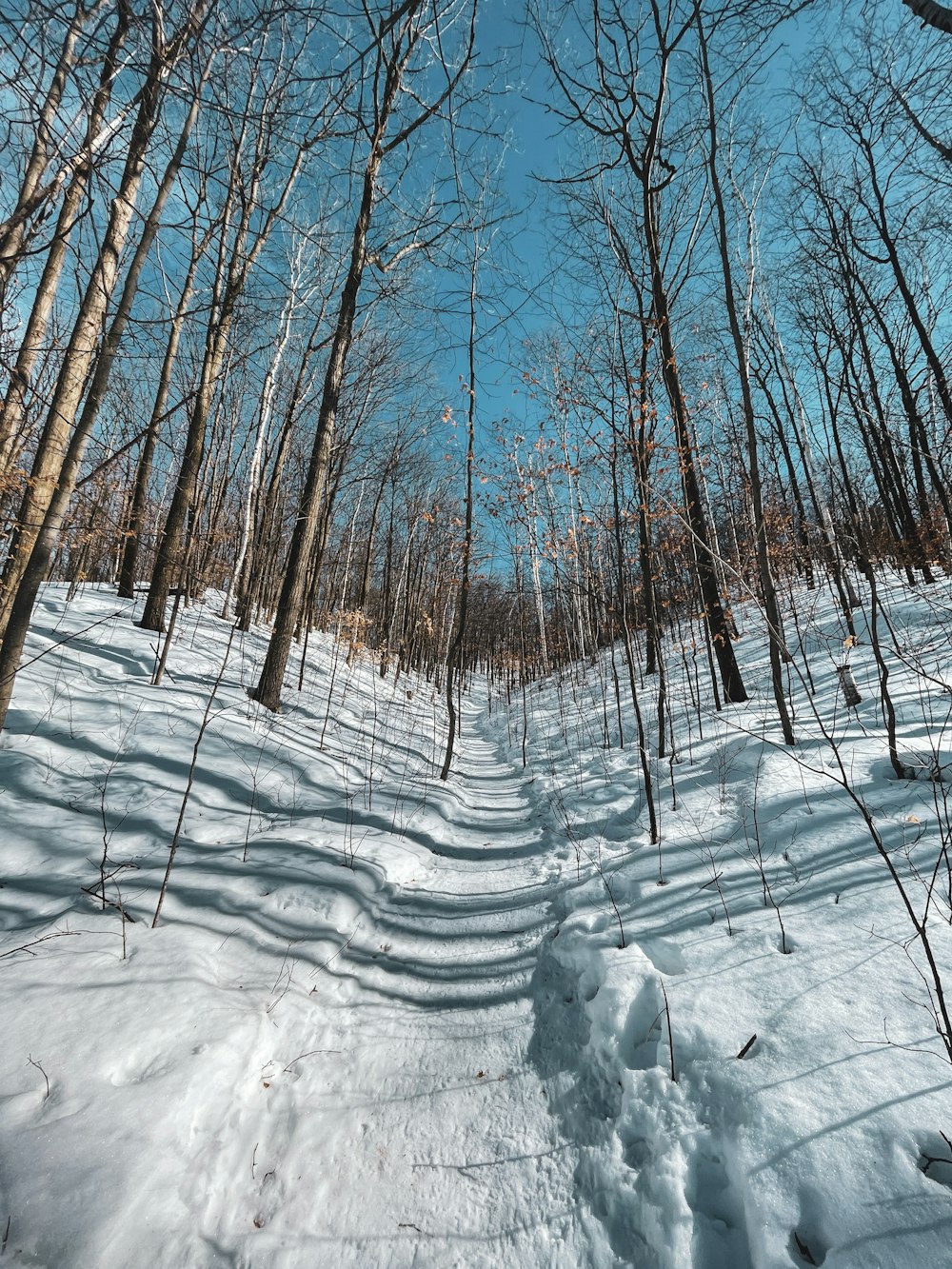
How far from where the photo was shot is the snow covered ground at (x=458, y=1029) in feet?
4.14

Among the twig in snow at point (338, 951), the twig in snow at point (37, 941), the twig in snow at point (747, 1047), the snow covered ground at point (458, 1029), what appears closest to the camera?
the snow covered ground at point (458, 1029)

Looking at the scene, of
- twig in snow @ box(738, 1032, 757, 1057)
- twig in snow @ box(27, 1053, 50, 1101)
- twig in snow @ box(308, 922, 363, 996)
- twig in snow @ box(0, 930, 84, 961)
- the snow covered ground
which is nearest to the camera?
the snow covered ground

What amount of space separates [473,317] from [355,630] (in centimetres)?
594

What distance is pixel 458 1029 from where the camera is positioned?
2.21 metres

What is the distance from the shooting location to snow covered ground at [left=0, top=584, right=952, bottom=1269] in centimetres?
126

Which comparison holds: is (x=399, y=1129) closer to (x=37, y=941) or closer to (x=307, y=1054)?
(x=307, y=1054)

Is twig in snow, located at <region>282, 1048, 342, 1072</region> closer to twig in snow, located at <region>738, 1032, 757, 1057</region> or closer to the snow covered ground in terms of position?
the snow covered ground

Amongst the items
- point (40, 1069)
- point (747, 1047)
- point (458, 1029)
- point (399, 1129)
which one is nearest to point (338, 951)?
point (458, 1029)

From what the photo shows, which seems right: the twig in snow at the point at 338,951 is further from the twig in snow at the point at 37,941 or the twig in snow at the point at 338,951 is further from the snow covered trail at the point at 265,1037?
the twig in snow at the point at 37,941

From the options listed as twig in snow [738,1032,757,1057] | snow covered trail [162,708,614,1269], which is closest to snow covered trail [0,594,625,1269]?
snow covered trail [162,708,614,1269]

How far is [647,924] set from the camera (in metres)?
2.62

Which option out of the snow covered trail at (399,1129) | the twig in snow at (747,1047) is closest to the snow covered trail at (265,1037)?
the snow covered trail at (399,1129)

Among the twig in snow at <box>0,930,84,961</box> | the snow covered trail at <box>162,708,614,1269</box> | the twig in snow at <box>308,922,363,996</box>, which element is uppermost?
the twig in snow at <box>0,930,84,961</box>

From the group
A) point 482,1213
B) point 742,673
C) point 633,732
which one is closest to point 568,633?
point 742,673
